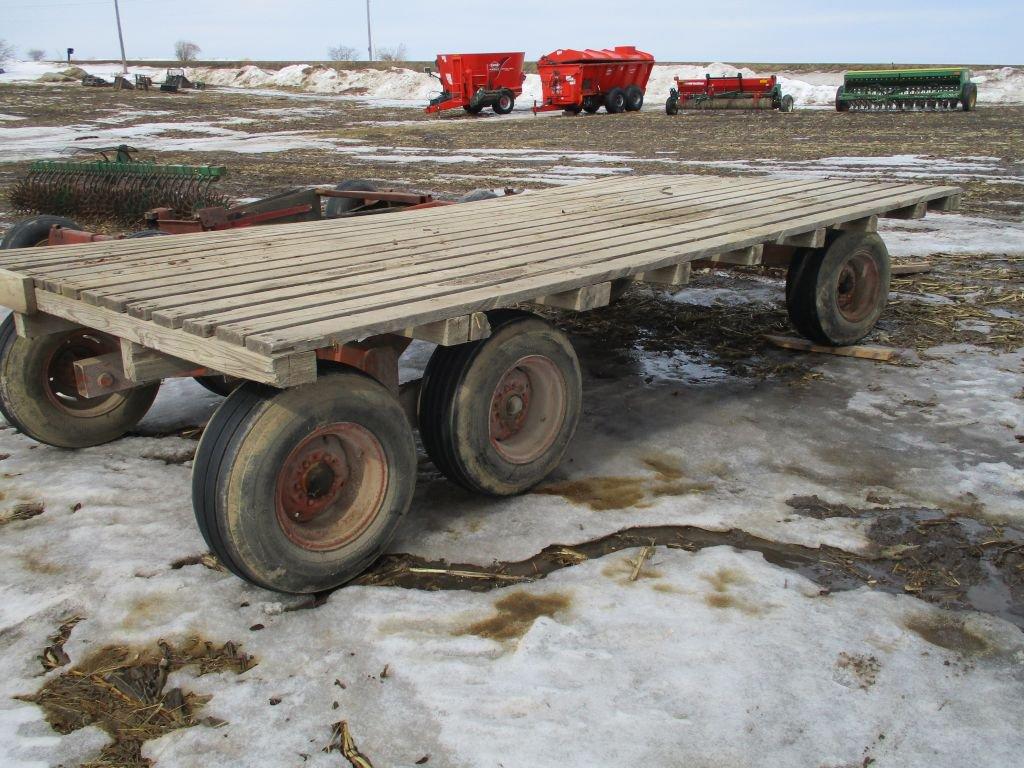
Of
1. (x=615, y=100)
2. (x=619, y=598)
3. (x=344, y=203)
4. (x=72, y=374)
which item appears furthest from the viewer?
(x=615, y=100)

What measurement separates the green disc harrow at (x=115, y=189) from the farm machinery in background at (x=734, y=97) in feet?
71.7

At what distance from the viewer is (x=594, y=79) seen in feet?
98.7

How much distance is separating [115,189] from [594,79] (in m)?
22.1

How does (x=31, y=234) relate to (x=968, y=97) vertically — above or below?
below

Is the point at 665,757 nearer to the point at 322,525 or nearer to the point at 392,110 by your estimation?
the point at 322,525

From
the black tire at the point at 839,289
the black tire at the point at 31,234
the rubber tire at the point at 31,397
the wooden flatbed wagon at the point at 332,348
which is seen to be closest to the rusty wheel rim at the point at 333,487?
the wooden flatbed wagon at the point at 332,348

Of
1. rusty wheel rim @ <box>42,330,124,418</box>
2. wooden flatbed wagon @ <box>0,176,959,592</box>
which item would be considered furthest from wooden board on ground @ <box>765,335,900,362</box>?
rusty wheel rim @ <box>42,330,124,418</box>

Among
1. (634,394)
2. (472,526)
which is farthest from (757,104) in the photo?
(472,526)

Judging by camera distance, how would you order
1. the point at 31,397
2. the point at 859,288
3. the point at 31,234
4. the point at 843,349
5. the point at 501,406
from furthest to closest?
the point at 859,288, the point at 31,234, the point at 843,349, the point at 31,397, the point at 501,406

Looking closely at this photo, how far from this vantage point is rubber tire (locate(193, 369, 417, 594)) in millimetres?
3000

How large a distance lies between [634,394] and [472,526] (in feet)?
6.26

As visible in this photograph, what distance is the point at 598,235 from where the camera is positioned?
15.8ft

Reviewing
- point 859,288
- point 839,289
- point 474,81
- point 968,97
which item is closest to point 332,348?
point 839,289

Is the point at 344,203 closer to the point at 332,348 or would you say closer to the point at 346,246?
the point at 346,246
